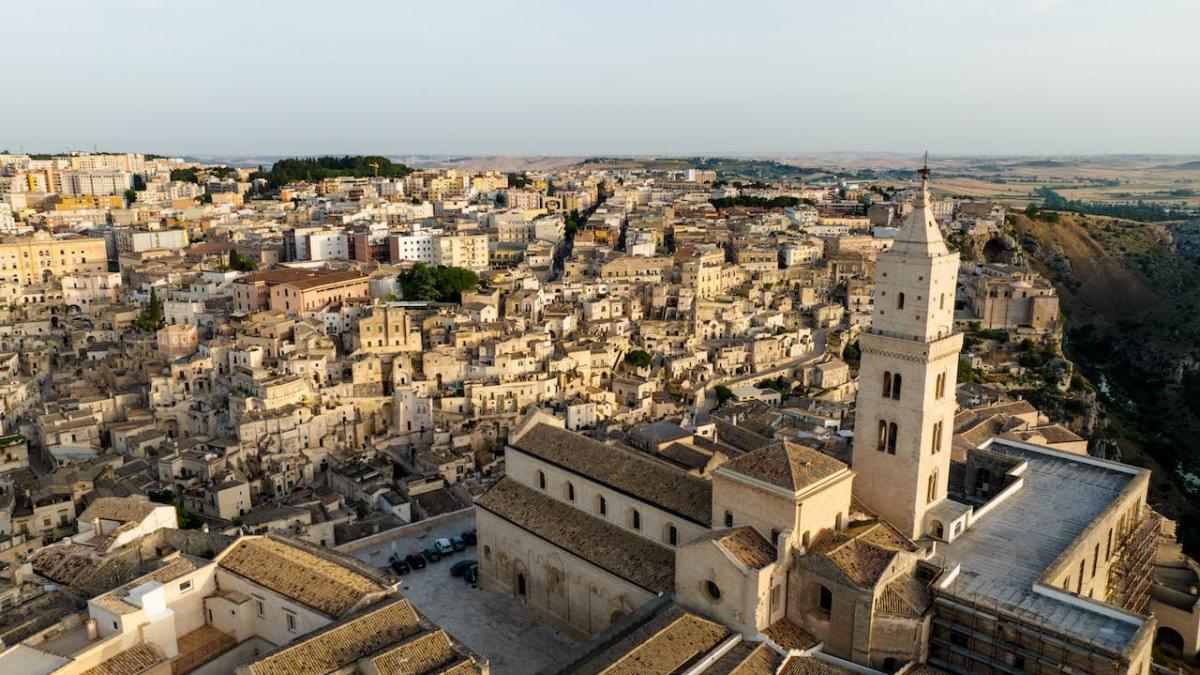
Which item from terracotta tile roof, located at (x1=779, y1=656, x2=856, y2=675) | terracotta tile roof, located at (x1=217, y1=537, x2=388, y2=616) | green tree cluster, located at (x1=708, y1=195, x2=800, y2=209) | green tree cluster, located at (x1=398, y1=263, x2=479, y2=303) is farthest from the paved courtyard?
green tree cluster, located at (x1=708, y1=195, x2=800, y2=209)

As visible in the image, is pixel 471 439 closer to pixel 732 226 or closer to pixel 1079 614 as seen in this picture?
pixel 1079 614

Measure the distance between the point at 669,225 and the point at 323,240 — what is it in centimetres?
3627

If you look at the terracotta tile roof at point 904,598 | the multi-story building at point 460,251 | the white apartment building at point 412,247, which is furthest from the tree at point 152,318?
the terracotta tile roof at point 904,598

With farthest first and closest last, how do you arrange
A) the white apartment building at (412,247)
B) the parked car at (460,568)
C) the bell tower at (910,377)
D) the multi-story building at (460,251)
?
the multi-story building at (460,251), the white apartment building at (412,247), the parked car at (460,568), the bell tower at (910,377)

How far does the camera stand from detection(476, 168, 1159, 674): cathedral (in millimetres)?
17328

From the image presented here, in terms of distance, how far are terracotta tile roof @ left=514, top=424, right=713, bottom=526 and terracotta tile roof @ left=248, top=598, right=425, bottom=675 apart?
22.1 feet

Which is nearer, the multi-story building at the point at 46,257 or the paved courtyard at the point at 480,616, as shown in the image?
the paved courtyard at the point at 480,616

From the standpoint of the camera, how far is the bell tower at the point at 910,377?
66.1 feet

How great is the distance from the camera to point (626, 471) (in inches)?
901

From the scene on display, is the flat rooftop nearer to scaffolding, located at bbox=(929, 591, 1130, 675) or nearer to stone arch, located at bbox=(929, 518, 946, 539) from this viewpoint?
scaffolding, located at bbox=(929, 591, 1130, 675)

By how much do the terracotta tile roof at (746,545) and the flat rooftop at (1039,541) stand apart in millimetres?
3874

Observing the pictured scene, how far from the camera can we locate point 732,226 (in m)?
94.0

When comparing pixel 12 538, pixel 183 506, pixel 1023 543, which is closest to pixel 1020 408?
pixel 1023 543

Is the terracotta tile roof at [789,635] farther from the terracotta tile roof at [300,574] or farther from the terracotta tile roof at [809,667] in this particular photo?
the terracotta tile roof at [300,574]
